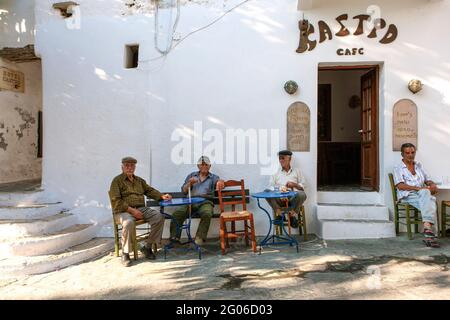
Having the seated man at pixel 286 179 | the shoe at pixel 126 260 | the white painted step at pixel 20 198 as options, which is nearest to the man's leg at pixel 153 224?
the shoe at pixel 126 260

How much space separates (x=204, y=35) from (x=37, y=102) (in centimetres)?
392

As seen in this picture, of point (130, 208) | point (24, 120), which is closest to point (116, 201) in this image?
point (130, 208)

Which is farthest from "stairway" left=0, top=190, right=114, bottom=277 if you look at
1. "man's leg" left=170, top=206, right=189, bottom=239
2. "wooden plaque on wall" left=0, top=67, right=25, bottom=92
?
"wooden plaque on wall" left=0, top=67, right=25, bottom=92

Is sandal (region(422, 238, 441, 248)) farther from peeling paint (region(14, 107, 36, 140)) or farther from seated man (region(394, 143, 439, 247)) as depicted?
peeling paint (region(14, 107, 36, 140))

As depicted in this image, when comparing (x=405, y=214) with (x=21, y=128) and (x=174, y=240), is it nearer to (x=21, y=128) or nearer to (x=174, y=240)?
(x=174, y=240)

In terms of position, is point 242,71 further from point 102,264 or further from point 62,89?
point 102,264

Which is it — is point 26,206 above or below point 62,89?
below

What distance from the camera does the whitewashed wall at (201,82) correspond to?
18.3ft

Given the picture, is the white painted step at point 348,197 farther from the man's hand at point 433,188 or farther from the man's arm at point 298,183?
the man's hand at point 433,188

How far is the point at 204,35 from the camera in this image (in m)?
5.91

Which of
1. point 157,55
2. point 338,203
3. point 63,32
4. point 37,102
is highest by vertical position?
point 63,32

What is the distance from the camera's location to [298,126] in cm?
576

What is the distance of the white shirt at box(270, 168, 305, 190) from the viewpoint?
5445 mm

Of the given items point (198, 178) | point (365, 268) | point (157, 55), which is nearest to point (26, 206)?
point (198, 178)
